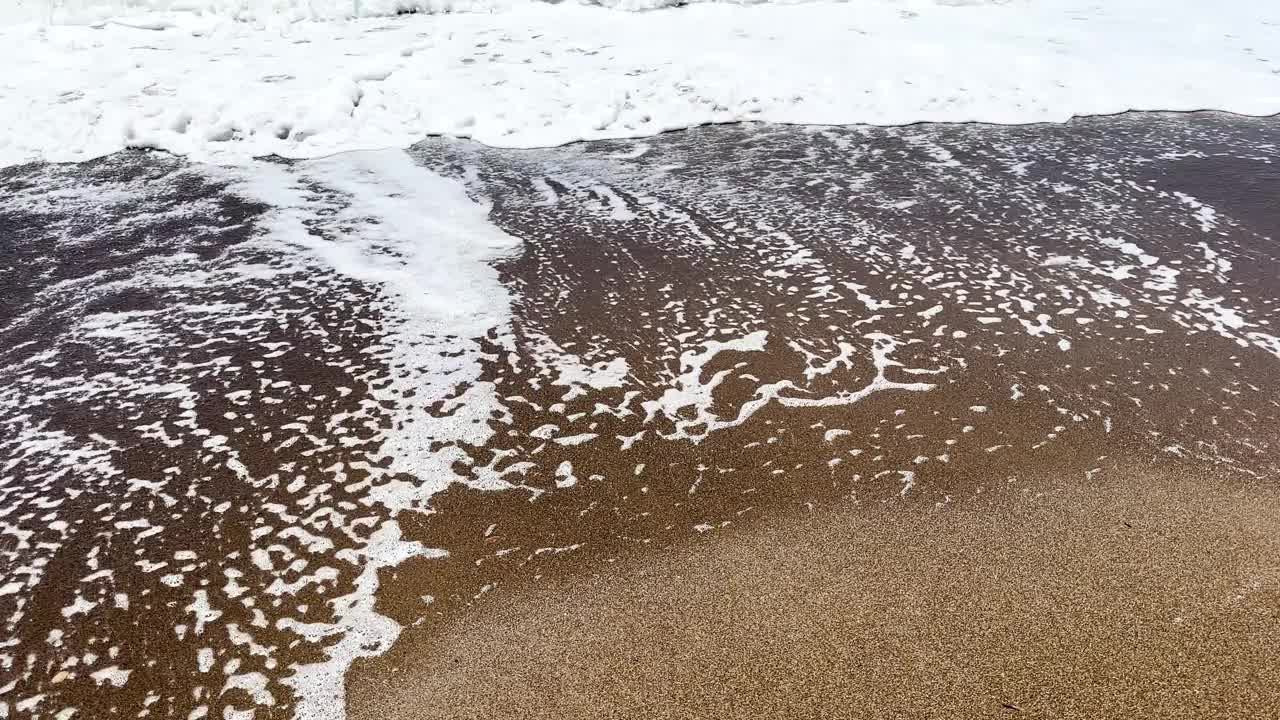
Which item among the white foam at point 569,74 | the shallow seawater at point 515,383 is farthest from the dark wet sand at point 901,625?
the white foam at point 569,74

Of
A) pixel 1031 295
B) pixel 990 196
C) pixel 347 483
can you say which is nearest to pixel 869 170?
pixel 990 196

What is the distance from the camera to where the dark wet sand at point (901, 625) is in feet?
6.31

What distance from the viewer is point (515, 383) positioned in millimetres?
3293

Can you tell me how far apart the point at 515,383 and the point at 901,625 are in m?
1.75

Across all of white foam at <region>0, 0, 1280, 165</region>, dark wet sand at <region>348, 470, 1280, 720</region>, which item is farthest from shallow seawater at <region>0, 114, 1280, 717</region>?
white foam at <region>0, 0, 1280, 165</region>

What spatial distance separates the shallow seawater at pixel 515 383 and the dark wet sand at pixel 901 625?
12 centimetres

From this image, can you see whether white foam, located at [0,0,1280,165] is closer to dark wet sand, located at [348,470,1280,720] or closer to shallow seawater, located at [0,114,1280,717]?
shallow seawater, located at [0,114,1280,717]

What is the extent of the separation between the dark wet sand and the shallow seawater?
12cm

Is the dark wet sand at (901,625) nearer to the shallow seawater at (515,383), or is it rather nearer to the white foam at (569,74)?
the shallow seawater at (515,383)

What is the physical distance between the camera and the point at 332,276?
167 inches

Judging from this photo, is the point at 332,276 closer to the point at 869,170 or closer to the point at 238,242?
the point at 238,242

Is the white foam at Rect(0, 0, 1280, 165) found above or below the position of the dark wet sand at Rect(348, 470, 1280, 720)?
above

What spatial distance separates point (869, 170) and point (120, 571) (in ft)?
17.2

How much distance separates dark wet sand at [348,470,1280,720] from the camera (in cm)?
192
